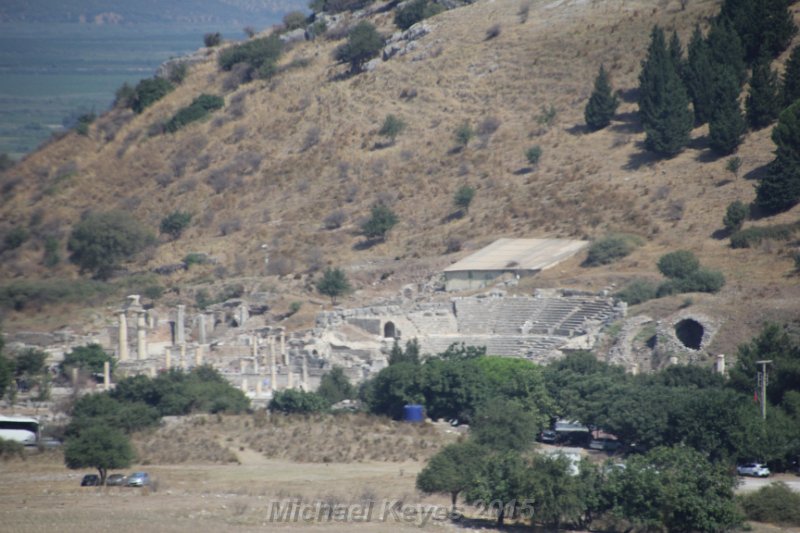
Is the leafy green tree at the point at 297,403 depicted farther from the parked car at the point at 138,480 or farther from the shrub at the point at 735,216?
the shrub at the point at 735,216

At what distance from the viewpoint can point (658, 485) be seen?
125ft

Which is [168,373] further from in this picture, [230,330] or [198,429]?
[230,330]

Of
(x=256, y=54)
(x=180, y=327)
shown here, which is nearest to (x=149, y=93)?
(x=256, y=54)

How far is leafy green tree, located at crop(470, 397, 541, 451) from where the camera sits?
4766 cm

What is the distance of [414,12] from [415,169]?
24.1 m

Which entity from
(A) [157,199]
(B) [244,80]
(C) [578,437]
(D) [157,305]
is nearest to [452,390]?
(C) [578,437]

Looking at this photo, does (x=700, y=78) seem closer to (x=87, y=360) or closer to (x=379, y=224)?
(x=379, y=224)

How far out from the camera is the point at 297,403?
181ft

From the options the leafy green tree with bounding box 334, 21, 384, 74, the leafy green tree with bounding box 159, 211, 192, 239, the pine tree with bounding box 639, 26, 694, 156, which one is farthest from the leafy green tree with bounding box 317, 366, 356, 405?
the leafy green tree with bounding box 334, 21, 384, 74

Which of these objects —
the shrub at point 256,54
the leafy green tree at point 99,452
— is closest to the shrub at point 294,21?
the shrub at point 256,54

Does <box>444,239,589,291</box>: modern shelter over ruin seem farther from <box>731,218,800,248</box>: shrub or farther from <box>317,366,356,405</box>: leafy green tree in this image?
<box>317,366,356,405</box>: leafy green tree

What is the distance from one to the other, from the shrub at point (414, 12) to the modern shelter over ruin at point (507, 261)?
127ft

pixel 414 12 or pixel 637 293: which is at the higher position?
pixel 414 12

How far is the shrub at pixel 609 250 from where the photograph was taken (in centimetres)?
7231
